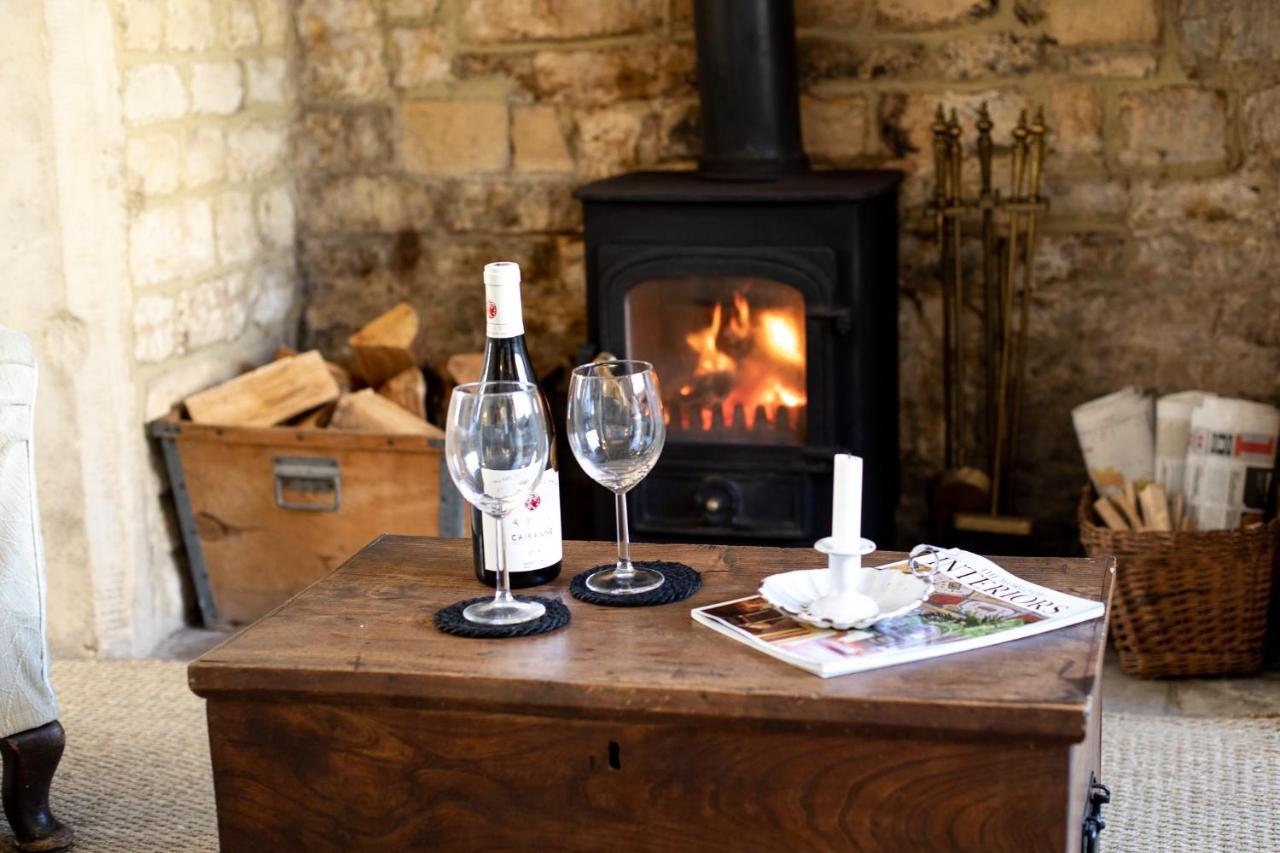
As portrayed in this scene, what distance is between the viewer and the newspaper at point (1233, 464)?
9.86 ft

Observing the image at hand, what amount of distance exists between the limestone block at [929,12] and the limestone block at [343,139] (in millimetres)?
1207

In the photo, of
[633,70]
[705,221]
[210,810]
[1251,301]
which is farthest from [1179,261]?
[210,810]

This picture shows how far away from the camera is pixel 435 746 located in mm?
1640

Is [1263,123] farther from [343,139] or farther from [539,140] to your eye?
[343,139]

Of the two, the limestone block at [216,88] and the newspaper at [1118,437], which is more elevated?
the limestone block at [216,88]

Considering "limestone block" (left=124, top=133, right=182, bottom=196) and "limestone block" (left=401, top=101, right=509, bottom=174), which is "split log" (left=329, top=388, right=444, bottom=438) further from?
"limestone block" (left=401, top=101, right=509, bottom=174)

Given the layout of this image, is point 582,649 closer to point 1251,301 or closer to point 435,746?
point 435,746

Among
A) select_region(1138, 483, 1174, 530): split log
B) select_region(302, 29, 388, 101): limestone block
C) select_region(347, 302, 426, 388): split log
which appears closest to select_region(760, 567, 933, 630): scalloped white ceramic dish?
select_region(1138, 483, 1174, 530): split log

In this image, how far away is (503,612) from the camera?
5.71 feet

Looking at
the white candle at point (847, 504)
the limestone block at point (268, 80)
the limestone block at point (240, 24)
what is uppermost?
the limestone block at point (240, 24)

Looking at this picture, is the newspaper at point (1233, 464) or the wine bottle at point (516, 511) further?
the newspaper at point (1233, 464)

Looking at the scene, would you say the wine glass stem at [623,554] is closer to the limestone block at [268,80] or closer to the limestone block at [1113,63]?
the limestone block at [1113,63]

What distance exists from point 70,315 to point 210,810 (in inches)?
42.2

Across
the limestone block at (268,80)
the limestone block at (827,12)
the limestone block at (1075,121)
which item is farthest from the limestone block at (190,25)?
the limestone block at (1075,121)
